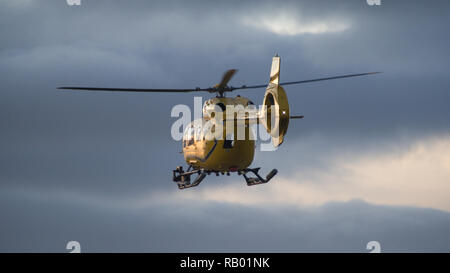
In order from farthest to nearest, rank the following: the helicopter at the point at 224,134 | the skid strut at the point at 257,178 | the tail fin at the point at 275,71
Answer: the skid strut at the point at 257,178 < the helicopter at the point at 224,134 < the tail fin at the point at 275,71

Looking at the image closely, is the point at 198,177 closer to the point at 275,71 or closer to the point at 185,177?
the point at 185,177

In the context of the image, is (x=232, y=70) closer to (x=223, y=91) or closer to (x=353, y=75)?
(x=223, y=91)

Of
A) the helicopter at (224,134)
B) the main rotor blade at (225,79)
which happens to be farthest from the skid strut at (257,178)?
the main rotor blade at (225,79)

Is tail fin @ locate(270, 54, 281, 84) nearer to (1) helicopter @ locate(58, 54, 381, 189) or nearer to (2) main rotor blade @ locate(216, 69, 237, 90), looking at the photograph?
(1) helicopter @ locate(58, 54, 381, 189)

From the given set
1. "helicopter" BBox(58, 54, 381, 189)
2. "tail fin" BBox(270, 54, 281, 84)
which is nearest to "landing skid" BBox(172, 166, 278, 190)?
"helicopter" BBox(58, 54, 381, 189)

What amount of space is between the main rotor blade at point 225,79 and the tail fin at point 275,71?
6.20 meters

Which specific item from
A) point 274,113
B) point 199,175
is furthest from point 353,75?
point 199,175

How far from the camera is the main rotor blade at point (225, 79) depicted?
237ft

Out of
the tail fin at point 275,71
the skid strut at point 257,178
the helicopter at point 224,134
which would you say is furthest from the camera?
the skid strut at point 257,178

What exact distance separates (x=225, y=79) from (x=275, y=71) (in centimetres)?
1070

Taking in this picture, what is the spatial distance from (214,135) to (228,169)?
3.57 metres

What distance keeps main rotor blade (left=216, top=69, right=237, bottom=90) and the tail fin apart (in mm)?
6203

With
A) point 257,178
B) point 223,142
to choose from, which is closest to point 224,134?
point 223,142

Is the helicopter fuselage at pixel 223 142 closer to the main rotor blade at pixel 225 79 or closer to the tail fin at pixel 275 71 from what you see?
the main rotor blade at pixel 225 79
